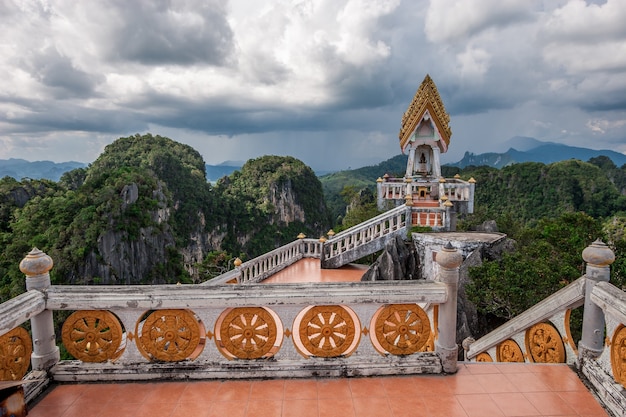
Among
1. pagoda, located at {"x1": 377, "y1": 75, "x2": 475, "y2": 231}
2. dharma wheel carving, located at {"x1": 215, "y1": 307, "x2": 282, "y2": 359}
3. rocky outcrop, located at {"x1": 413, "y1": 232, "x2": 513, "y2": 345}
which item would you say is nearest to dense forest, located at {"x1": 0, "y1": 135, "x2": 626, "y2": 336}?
rocky outcrop, located at {"x1": 413, "y1": 232, "x2": 513, "y2": 345}

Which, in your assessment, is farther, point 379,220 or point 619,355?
point 379,220

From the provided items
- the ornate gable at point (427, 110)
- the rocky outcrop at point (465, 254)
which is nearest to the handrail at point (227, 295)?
the rocky outcrop at point (465, 254)

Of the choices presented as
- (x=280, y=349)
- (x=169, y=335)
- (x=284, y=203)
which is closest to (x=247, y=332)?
(x=280, y=349)

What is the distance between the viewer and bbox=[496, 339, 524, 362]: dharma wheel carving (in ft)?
13.3

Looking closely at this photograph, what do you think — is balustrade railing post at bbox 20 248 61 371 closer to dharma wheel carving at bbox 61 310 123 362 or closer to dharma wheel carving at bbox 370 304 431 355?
dharma wheel carving at bbox 61 310 123 362

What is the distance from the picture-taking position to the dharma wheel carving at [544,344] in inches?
143

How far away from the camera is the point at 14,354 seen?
301cm

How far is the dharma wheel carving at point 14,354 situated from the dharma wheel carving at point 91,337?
271 millimetres

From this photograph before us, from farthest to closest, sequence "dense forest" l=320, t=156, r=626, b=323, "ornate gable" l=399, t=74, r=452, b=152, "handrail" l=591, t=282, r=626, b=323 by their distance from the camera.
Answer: "ornate gable" l=399, t=74, r=452, b=152 → "dense forest" l=320, t=156, r=626, b=323 → "handrail" l=591, t=282, r=626, b=323

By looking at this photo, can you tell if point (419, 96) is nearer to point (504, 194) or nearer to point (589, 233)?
point (589, 233)

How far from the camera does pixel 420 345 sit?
3.44m

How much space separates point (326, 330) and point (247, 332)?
668mm

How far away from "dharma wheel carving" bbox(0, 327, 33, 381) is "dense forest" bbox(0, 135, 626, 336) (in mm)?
8654

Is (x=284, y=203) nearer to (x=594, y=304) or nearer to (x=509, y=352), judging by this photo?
(x=509, y=352)
